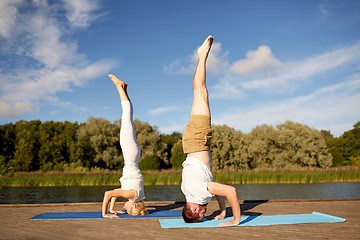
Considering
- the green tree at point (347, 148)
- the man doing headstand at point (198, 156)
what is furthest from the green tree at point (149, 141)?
the man doing headstand at point (198, 156)

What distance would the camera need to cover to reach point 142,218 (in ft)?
18.1

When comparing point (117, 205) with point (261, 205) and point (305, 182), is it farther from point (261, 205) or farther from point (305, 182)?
point (305, 182)

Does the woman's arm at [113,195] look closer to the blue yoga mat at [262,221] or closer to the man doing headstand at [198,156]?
the blue yoga mat at [262,221]

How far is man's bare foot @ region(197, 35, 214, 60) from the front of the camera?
201 inches

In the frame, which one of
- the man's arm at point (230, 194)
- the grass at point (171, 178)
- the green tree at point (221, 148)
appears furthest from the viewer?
the green tree at point (221, 148)

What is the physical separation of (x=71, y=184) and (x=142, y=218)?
18748 mm

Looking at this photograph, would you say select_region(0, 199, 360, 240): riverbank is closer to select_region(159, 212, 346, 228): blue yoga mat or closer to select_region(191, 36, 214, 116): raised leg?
select_region(159, 212, 346, 228): blue yoga mat

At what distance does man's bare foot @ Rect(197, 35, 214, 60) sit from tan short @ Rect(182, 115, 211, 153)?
996 millimetres

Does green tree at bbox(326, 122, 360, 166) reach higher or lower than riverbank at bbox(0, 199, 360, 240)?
higher

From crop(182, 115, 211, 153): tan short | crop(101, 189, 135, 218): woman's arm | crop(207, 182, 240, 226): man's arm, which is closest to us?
crop(207, 182, 240, 226): man's arm

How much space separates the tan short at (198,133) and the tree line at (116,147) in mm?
29743

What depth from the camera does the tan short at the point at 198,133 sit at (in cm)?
492

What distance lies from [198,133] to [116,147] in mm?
38333

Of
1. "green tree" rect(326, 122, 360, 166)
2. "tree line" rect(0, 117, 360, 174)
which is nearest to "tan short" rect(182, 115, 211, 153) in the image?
"tree line" rect(0, 117, 360, 174)
